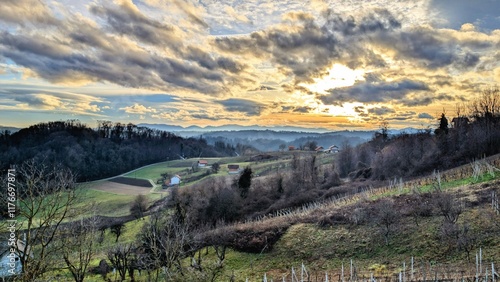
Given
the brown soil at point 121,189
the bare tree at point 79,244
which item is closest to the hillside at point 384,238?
the bare tree at point 79,244

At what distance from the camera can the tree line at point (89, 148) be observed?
126062 millimetres

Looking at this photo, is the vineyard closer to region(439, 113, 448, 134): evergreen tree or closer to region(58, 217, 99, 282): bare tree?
region(58, 217, 99, 282): bare tree

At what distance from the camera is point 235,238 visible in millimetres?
37469

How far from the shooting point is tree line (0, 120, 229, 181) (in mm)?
126062

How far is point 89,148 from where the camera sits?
14688 centimetres

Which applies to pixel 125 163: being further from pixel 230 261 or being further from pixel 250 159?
pixel 230 261

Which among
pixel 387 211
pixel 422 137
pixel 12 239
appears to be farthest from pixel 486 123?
pixel 12 239

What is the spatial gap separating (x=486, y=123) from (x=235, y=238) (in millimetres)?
61854

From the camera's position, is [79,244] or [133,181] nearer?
[79,244]

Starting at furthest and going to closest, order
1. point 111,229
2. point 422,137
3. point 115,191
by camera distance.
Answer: point 115,191 → point 422,137 → point 111,229

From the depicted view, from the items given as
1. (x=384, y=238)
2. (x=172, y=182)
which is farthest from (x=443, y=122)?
(x=172, y=182)

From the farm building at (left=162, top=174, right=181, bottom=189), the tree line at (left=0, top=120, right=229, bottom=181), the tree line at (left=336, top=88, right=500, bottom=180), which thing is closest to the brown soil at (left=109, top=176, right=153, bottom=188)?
the farm building at (left=162, top=174, right=181, bottom=189)

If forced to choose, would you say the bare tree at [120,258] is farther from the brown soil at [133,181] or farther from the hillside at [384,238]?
the brown soil at [133,181]

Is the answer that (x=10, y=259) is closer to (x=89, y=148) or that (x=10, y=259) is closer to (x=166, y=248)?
(x=166, y=248)
